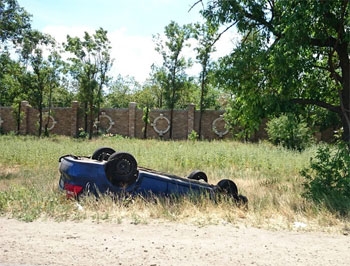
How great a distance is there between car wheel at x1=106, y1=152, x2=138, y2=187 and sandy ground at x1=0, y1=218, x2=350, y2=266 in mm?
1524

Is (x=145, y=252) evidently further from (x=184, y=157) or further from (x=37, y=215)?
(x=184, y=157)

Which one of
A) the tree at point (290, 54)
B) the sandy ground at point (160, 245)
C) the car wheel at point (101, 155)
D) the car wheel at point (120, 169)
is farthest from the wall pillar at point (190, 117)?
the sandy ground at point (160, 245)

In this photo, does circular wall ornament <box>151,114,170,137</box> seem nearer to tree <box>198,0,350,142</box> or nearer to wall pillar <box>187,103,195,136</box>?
wall pillar <box>187,103,195,136</box>

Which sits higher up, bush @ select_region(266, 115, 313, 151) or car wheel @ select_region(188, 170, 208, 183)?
bush @ select_region(266, 115, 313, 151)

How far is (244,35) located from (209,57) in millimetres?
23550

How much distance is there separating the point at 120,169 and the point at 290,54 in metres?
4.28

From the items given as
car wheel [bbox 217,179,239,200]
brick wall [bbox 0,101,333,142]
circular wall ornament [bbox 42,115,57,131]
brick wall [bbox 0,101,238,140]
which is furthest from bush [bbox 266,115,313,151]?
circular wall ornament [bbox 42,115,57,131]

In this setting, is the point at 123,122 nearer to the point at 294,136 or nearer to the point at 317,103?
the point at 294,136

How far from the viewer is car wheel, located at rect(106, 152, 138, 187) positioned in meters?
7.51

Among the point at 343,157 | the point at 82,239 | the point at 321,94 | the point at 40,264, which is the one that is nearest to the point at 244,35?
the point at 321,94

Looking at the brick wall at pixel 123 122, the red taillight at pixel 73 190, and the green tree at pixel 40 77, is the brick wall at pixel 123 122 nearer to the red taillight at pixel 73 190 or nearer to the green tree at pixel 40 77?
the green tree at pixel 40 77

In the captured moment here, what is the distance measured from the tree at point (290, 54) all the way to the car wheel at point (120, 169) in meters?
3.50

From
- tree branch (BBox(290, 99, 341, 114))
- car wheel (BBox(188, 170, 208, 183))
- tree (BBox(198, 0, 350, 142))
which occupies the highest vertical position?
tree (BBox(198, 0, 350, 142))

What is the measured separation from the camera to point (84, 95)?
3391 centimetres
